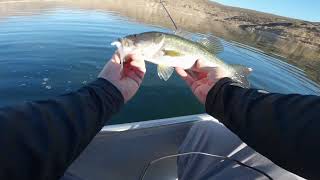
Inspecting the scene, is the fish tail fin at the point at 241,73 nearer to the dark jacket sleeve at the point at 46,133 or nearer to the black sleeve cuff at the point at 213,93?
the black sleeve cuff at the point at 213,93

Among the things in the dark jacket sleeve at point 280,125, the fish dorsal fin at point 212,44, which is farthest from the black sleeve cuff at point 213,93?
the fish dorsal fin at point 212,44

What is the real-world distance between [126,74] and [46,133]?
1.32 m

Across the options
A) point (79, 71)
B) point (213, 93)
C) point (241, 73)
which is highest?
point (213, 93)

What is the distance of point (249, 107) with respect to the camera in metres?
2.53

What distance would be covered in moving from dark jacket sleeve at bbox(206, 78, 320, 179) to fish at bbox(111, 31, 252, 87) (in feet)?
3.58

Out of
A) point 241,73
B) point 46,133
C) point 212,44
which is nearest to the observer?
point 46,133

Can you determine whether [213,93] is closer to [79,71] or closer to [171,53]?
[171,53]

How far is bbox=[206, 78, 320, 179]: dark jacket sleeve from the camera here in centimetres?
205

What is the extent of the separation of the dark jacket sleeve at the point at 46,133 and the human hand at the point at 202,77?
1.22m

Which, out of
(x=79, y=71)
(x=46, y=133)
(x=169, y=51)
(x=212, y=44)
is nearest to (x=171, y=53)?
(x=169, y=51)

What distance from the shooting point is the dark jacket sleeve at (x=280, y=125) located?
80.6 inches

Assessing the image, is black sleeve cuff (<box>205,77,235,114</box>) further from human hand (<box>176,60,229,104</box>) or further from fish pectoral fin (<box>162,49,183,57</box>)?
fish pectoral fin (<box>162,49,183,57</box>)

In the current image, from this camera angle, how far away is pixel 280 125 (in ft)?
7.28

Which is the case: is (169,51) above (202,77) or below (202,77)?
above
